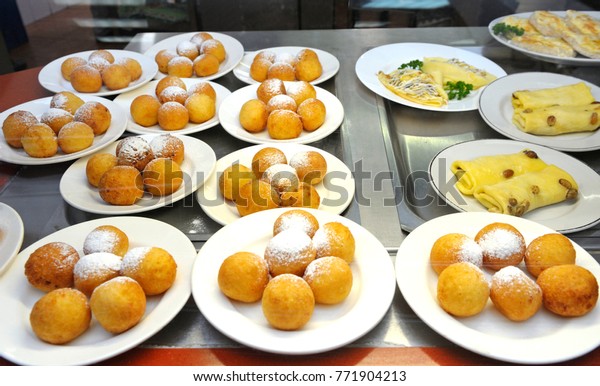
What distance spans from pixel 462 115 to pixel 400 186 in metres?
0.58

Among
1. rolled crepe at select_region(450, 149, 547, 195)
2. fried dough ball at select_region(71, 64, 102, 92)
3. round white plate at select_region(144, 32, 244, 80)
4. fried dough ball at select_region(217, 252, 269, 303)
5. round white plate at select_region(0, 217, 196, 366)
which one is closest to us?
round white plate at select_region(0, 217, 196, 366)

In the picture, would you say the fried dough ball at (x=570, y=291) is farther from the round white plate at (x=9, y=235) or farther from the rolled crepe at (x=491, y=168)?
the round white plate at (x=9, y=235)

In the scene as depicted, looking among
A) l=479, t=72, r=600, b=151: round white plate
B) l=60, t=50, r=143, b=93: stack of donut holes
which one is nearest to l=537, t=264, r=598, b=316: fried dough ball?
l=479, t=72, r=600, b=151: round white plate

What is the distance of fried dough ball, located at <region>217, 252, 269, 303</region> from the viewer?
38.3 inches

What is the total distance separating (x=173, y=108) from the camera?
5.25ft

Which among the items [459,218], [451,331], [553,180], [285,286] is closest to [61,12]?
[285,286]

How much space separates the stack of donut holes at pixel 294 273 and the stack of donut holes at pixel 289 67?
982mm

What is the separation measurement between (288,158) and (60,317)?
77 cm

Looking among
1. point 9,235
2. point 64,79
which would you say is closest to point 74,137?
point 9,235

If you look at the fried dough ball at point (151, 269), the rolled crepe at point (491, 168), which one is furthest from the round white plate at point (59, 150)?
the rolled crepe at point (491, 168)

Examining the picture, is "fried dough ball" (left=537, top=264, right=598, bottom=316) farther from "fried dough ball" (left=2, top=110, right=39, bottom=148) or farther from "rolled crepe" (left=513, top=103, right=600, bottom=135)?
"fried dough ball" (left=2, top=110, right=39, bottom=148)

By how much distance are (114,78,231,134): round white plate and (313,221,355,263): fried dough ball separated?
2.41 ft

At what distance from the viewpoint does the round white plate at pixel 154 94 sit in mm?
1607

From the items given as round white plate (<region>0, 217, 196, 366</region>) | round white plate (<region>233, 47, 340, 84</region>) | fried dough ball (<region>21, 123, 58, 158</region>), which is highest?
fried dough ball (<region>21, 123, 58, 158</region>)
